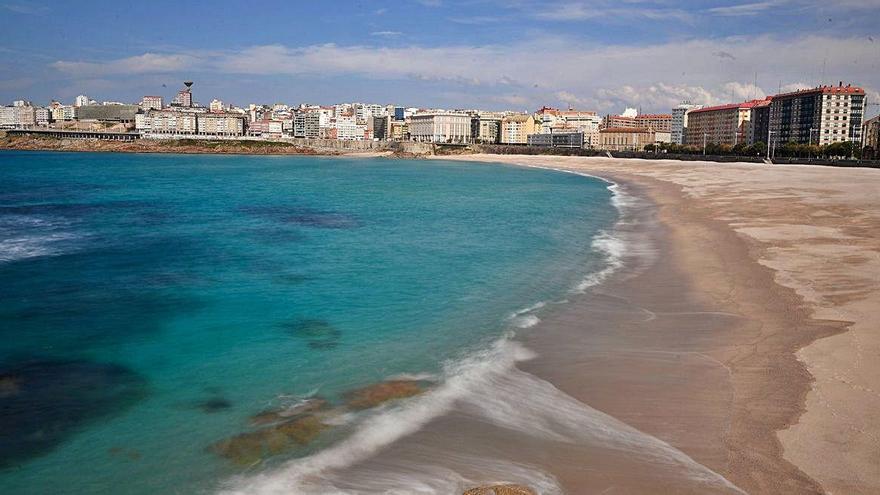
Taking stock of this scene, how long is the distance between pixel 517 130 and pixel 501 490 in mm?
172206

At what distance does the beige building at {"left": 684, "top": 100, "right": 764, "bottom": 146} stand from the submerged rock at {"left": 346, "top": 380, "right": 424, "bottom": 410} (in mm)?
125581

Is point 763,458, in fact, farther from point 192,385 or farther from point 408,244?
point 408,244

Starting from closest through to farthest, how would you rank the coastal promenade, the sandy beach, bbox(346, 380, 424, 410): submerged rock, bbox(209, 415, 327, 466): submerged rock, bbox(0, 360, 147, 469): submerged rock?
1. the sandy beach
2. bbox(209, 415, 327, 466): submerged rock
3. bbox(0, 360, 147, 469): submerged rock
4. bbox(346, 380, 424, 410): submerged rock
5. the coastal promenade

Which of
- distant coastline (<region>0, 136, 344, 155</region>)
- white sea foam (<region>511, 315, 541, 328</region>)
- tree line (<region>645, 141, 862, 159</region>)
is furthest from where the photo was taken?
distant coastline (<region>0, 136, 344, 155</region>)

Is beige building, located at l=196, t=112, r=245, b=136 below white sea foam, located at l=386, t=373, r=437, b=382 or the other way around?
the other way around

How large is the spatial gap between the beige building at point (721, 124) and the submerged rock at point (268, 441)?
12718 cm

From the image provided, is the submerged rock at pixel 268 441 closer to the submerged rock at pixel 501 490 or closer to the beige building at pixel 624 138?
the submerged rock at pixel 501 490

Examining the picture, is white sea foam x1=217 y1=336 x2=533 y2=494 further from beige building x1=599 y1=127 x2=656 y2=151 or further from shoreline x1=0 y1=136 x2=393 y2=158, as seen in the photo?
beige building x1=599 y1=127 x2=656 y2=151

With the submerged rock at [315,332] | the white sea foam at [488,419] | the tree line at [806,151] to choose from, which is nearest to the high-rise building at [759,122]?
the tree line at [806,151]

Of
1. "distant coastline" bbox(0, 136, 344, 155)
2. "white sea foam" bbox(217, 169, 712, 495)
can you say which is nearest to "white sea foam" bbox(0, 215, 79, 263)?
"white sea foam" bbox(217, 169, 712, 495)

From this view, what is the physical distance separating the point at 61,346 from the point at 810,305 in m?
12.1

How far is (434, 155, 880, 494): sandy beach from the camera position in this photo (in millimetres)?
6445

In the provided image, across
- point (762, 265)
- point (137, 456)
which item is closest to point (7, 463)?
point (137, 456)

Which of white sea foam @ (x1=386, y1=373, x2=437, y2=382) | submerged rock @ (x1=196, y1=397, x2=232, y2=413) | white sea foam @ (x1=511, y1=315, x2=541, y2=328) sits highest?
white sea foam @ (x1=511, y1=315, x2=541, y2=328)
